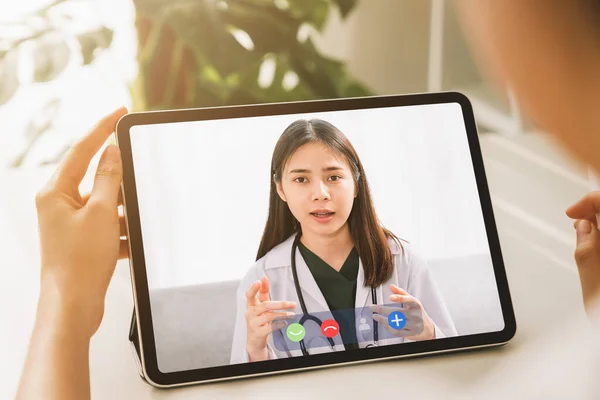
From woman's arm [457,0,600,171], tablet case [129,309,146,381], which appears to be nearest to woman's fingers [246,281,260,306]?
tablet case [129,309,146,381]

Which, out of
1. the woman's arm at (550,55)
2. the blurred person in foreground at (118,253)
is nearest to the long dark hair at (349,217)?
the blurred person in foreground at (118,253)

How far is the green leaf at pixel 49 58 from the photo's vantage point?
2.81ft

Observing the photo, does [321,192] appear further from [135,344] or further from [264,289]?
[135,344]

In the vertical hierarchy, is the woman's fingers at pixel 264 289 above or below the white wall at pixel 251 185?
below

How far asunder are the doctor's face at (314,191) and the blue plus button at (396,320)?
3.7 inches

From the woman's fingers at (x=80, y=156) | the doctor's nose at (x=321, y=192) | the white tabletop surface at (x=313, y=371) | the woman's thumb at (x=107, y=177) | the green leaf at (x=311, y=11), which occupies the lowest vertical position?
the white tabletop surface at (x=313, y=371)

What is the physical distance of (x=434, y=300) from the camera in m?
0.58

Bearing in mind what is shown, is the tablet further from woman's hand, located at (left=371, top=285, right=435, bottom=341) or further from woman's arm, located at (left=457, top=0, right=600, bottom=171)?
woman's arm, located at (left=457, top=0, right=600, bottom=171)

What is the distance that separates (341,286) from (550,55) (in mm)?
333

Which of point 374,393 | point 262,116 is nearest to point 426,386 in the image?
point 374,393

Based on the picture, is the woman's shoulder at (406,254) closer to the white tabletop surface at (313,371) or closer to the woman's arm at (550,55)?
the white tabletop surface at (313,371)

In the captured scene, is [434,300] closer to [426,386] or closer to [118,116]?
[426,386]

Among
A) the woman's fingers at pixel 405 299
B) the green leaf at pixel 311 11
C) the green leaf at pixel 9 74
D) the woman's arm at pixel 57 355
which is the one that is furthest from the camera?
the green leaf at pixel 311 11

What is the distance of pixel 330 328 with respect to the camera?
558 mm
